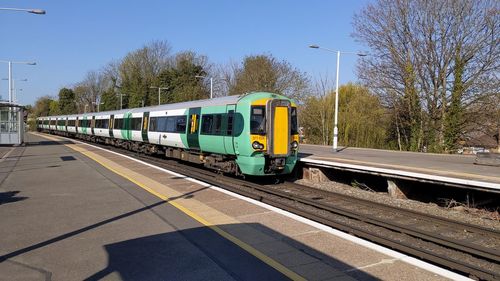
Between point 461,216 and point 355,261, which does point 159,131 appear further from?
point 355,261

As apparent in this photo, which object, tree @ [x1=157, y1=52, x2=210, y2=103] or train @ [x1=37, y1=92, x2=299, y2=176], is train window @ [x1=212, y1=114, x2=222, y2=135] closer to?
train @ [x1=37, y1=92, x2=299, y2=176]

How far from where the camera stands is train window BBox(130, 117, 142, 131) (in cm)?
2627

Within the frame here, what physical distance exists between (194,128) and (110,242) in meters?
11.2

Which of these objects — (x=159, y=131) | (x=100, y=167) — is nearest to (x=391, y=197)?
(x=100, y=167)

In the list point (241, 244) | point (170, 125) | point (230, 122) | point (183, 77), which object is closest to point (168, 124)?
point (170, 125)

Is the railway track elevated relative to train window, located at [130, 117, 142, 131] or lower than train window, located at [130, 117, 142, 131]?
lower

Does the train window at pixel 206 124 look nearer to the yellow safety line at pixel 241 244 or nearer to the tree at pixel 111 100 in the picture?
the yellow safety line at pixel 241 244

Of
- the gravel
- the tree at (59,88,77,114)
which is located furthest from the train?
the tree at (59,88,77,114)

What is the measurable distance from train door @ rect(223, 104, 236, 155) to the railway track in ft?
5.68

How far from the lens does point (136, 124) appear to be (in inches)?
1064

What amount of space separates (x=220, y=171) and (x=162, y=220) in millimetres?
8658

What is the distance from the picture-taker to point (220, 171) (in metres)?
16.7

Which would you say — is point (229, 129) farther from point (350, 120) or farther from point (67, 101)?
point (67, 101)

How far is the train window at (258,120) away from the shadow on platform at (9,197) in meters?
6.60
